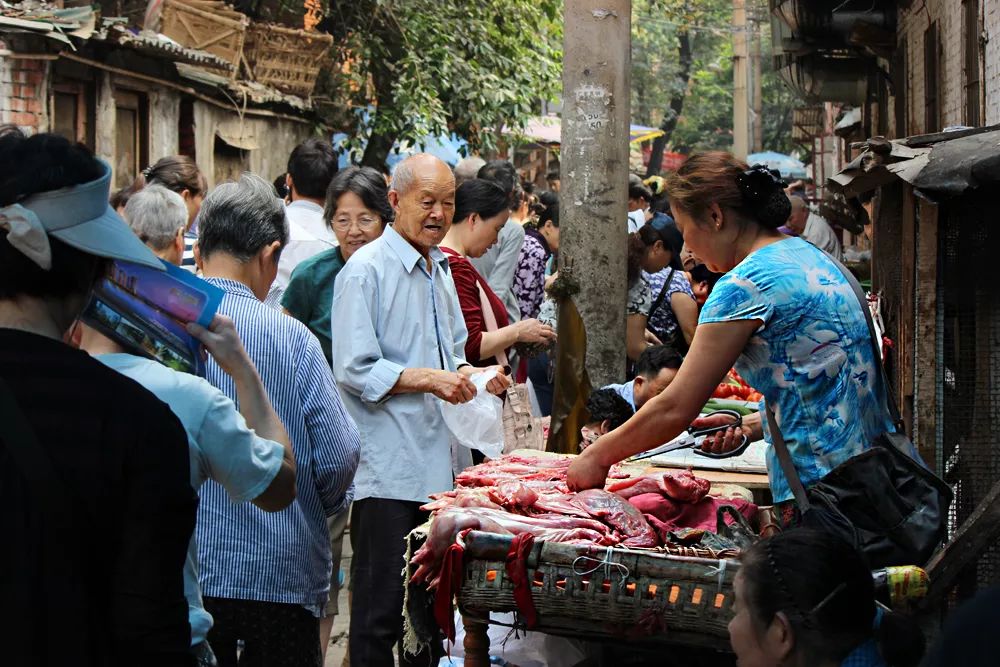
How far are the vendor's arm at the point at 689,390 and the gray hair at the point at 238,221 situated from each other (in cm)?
133

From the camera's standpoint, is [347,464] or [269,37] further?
[269,37]

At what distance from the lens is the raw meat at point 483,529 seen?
409 centimetres

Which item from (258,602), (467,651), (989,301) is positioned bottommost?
(467,651)

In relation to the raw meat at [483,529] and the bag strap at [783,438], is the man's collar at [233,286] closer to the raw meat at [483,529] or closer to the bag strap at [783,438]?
the raw meat at [483,529]

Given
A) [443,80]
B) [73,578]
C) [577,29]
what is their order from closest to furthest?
[73,578] < [577,29] < [443,80]

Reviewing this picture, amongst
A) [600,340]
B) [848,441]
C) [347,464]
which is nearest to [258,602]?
[347,464]

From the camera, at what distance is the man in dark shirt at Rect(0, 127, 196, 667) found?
212 centimetres

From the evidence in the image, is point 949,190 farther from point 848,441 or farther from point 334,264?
point 334,264

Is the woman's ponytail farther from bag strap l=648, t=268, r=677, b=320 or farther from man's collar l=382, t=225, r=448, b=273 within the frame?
bag strap l=648, t=268, r=677, b=320

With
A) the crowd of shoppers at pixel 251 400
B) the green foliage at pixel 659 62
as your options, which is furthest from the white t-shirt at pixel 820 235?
the green foliage at pixel 659 62

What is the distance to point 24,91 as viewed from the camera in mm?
11344

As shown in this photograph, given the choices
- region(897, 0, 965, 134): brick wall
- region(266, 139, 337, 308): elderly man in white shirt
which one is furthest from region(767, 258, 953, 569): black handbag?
region(897, 0, 965, 134): brick wall

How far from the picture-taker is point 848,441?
12.7 feet

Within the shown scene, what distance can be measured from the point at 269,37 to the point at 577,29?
9.58m
